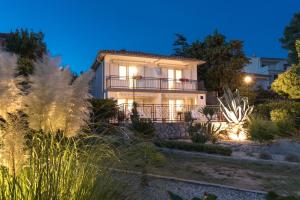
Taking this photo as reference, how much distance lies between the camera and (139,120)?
13781 millimetres

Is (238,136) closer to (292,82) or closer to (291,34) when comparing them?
(292,82)

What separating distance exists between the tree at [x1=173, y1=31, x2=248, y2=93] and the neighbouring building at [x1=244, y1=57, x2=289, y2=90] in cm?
846

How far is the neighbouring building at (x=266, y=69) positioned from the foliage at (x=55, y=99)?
117ft

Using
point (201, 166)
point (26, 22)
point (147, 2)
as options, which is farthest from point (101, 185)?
point (147, 2)

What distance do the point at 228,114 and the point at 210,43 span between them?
44.2ft

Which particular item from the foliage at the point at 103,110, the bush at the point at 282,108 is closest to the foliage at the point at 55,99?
the foliage at the point at 103,110

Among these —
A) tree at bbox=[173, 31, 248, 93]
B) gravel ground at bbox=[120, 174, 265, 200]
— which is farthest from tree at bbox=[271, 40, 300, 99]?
gravel ground at bbox=[120, 174, 265, 200]

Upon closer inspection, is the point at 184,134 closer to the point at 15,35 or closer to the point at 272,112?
the point at 272,112

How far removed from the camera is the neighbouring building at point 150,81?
22.5 meters

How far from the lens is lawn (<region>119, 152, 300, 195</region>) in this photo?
645 cm

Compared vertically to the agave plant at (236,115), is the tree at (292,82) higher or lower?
higher

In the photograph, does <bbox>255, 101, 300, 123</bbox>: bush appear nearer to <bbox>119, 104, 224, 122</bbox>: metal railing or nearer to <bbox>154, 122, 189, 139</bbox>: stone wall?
<bbox>119, 104, 224, 122</bbox>: metal railing

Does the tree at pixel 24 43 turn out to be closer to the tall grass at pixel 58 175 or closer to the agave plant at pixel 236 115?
the agave plant at pixel 236 115

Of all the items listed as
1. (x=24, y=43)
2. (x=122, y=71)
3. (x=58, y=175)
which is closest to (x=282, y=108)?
(x=122, y=71)
